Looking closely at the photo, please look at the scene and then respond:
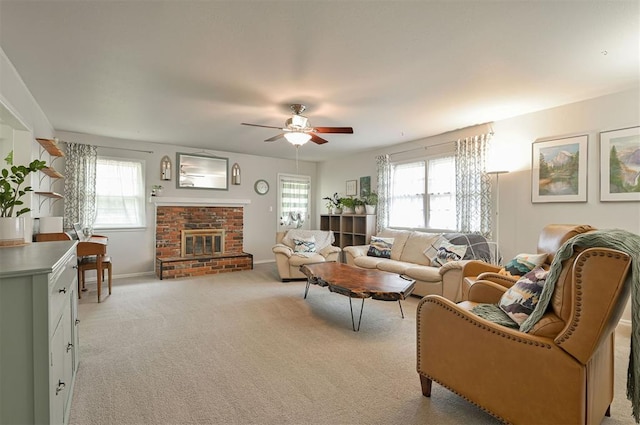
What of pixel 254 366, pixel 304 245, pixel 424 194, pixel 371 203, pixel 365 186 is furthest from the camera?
pixel 365 186

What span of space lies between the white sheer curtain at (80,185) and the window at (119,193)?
0.17 m

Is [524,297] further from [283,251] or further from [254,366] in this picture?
[283,251]

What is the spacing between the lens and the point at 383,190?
5.86 m

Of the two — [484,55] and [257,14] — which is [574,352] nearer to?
[484,55]

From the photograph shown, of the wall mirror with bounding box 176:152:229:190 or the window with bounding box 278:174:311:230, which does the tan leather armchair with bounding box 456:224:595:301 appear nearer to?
the window with bounding box 278:174:311:230

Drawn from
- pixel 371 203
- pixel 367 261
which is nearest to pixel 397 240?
pixel 367 261

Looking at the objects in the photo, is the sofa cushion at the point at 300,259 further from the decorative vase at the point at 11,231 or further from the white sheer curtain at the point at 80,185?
the decorative vase at the point at 11,231

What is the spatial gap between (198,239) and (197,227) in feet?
0.79

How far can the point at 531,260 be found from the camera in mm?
2643

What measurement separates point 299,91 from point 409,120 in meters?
1.77

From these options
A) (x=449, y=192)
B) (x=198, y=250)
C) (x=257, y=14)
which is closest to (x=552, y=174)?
(x=449, y=192)

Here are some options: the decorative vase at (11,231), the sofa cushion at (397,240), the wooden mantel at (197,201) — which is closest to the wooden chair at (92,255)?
the wooden mantel at (197,201)

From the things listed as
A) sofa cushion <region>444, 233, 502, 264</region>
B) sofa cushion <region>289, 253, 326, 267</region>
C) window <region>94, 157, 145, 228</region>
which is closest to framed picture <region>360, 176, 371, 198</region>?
sofa cushion <region>289, 253, 326, 267</region>

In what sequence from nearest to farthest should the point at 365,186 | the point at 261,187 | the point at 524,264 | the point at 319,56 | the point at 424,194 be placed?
the point at 319,56 < the point at 524,264 < the point at 424,194 < the point at 365,186 < the point at 261,187
